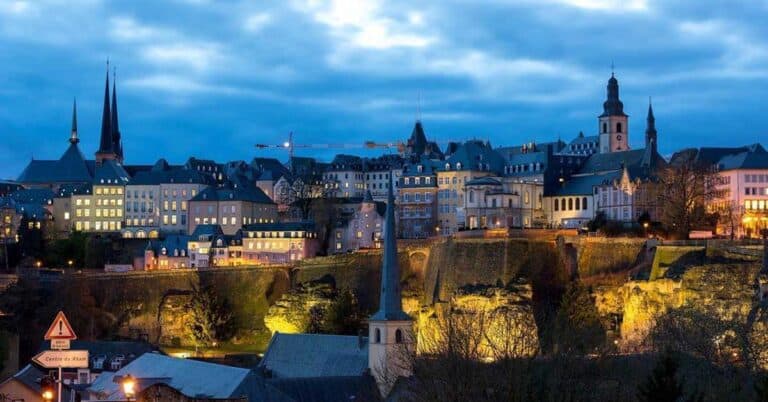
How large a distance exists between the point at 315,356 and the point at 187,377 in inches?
486

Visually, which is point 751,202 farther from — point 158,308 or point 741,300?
point 158,308

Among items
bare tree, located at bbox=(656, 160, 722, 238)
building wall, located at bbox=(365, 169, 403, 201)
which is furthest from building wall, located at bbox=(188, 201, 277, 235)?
bare tree, located at bbox=(656, 160, 722, 238)

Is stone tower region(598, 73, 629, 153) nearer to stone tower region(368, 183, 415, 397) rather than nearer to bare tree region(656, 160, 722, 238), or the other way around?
bare tree region(656, 160, 722, 238)

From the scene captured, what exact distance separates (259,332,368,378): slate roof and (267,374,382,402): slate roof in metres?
2.27

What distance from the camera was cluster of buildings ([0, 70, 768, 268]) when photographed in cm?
11325

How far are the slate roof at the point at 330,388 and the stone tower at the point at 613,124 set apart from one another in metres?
70.0

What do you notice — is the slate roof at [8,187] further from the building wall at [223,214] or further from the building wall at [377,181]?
the building wall at [377,181]

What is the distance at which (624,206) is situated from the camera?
109688 millimetres

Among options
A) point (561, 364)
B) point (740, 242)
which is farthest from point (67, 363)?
point (740, 242)

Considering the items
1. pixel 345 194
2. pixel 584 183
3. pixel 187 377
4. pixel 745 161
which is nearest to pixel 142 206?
pixel 345 194

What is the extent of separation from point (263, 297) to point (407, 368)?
5130 cm

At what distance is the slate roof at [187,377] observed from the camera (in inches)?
2461

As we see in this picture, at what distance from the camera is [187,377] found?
219 ft

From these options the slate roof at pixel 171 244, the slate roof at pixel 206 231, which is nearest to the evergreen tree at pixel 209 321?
the slate roof at pixel 171 244
